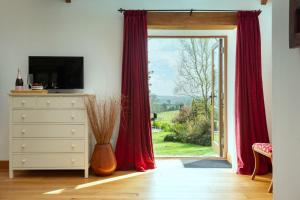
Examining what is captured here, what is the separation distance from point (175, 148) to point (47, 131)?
110 inches

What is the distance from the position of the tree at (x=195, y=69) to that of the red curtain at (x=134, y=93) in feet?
6.08

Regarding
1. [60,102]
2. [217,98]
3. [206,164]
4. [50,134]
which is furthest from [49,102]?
[217,98]

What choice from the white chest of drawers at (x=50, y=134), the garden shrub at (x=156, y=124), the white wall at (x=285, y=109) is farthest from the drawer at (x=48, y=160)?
the white wall at (x=285, y=109)

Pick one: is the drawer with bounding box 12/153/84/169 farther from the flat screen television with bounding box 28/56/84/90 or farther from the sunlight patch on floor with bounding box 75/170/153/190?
the flat screen television with bounding box 28/56/84/90

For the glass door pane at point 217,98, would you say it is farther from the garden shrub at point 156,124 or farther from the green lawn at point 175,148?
the garden shrub at point 156,124

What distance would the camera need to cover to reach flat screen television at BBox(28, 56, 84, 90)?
4.29m

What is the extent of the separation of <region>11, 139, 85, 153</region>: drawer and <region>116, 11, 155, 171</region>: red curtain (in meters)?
0.64

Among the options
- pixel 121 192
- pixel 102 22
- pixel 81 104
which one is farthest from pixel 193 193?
pixel 102 22

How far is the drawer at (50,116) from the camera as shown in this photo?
12.6ft

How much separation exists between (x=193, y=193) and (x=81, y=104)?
1.71 metres

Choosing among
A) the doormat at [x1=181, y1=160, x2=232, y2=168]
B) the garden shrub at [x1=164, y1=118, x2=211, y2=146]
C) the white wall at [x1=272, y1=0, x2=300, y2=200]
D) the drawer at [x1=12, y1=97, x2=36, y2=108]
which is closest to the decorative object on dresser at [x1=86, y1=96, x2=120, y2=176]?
the drawer at [x1=12, y1=97, x2=36, y2=108]

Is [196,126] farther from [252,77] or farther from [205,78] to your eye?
[252,77]

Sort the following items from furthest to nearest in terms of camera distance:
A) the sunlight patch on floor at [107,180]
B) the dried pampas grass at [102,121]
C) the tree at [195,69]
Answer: the tree at [195,69] < the dried pampas grass at [102,121] < the sunlight patch on floor at [107,180]

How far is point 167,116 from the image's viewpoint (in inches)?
245
